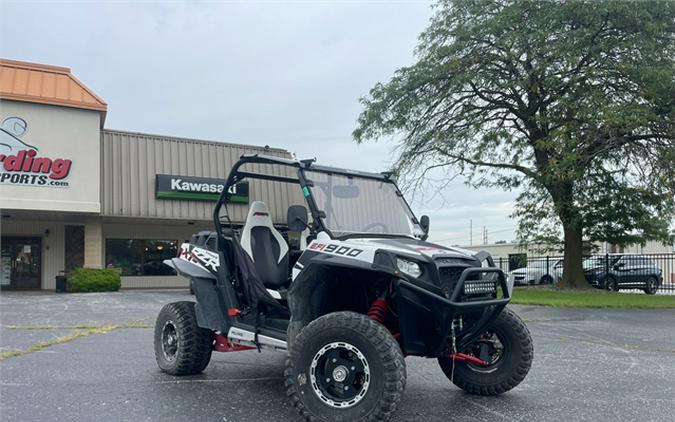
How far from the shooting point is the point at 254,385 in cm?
632

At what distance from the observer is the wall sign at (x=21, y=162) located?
69.4ft

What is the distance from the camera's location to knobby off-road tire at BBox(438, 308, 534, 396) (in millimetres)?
5746

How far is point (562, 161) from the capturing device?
17.2 m

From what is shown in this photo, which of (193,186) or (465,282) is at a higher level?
(193,186)

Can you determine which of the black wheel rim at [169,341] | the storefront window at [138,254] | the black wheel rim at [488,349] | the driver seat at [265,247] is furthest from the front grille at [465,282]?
the storefront window at [138,254]

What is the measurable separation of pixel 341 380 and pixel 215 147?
74.1 ft

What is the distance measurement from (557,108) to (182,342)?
16139 mm

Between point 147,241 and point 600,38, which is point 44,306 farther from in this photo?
point 600,38

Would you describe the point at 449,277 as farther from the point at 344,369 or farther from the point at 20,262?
the point at 20,262

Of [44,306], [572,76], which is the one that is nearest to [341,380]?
[44,306]

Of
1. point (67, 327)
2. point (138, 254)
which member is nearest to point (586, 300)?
point (67, 327)

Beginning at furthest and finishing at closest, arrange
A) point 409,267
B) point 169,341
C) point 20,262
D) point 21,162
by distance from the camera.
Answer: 1. point 20,262
2. point 21,162
3. point 169,341
4. point 409,267

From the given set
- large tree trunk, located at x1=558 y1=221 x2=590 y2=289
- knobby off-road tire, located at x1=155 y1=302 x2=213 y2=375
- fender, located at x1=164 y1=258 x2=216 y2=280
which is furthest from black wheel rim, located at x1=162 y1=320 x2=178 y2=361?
large tree trunk, located at x1=558 y1=221 x2=590 y2=289

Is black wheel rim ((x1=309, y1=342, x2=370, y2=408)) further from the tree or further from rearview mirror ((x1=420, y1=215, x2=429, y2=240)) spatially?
the tree
